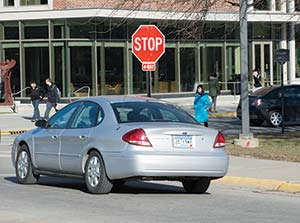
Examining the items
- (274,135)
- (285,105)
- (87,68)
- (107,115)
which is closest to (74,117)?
(107,115)

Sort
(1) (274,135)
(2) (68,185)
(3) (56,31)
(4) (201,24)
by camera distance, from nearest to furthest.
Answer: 1. (2) (68,185)
2. (4) (201,24)
3. (1) (274,135)
4. (3) (56,31)

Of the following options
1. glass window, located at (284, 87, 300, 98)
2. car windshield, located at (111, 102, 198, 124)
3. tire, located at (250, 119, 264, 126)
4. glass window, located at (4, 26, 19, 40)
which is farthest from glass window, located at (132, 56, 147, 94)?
car windshield, located at (111, 102, 198, 124)

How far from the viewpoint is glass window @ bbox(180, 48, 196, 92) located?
48.4 meters

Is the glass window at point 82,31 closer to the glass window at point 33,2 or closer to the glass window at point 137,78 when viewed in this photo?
the glass window at point 33,2

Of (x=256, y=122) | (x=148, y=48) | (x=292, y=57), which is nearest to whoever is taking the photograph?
(x=148, y=48)

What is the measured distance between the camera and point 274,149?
758 inches

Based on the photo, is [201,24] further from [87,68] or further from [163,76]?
[163,76]

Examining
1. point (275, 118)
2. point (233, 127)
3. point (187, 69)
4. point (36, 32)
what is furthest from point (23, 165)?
point (187, 69)

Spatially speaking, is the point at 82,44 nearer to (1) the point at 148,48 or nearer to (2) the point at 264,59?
(2) the point at 264,59

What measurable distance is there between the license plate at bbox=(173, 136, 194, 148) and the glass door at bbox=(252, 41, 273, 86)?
40.1 m

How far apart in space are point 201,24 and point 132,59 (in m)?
24.1

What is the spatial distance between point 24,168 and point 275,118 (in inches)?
649

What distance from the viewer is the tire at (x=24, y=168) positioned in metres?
14.0

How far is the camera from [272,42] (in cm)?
5272
